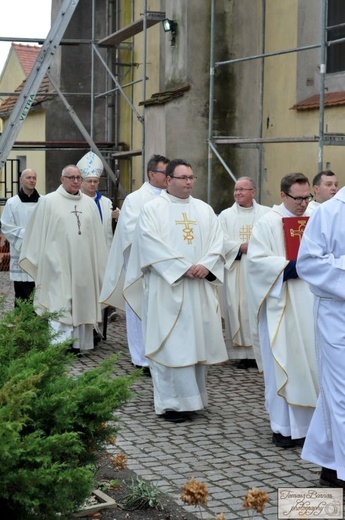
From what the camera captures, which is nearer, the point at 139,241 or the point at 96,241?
the point at 139,241

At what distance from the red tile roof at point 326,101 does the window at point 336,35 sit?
13.5 inches

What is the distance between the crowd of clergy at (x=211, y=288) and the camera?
20.0ft

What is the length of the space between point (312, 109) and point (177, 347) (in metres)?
5.08

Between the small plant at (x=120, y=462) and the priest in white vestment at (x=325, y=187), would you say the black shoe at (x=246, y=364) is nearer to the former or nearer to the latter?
the priest in white vestment at (x=325, y=187)

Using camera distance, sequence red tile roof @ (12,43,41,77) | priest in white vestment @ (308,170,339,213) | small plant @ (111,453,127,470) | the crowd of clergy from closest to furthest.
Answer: the crowd of clergy
small plant @ (111,453,127,470)
priest in white vestment @ (308,170,339,213)
red tile roof @ (12,43,41,77)

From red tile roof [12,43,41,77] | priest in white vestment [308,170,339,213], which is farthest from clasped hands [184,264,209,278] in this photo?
red tile roof [12,43,41,77]

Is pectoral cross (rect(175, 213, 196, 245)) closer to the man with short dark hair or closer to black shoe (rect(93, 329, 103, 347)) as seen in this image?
black shoe (rect(93, 329, 103, 347))

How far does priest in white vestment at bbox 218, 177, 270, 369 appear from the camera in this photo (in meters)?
10.8

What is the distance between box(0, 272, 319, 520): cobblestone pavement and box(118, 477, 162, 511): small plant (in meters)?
0.17

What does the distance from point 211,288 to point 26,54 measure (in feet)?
88.7

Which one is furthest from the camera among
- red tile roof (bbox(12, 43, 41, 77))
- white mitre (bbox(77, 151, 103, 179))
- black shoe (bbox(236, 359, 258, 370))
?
Result: red tile roof (bbox(12, 43, 41, 77))

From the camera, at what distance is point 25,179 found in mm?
12867

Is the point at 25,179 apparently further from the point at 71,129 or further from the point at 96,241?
the point at 71,129

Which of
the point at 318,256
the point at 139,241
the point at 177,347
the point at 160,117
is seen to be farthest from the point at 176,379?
the point at 160,117
